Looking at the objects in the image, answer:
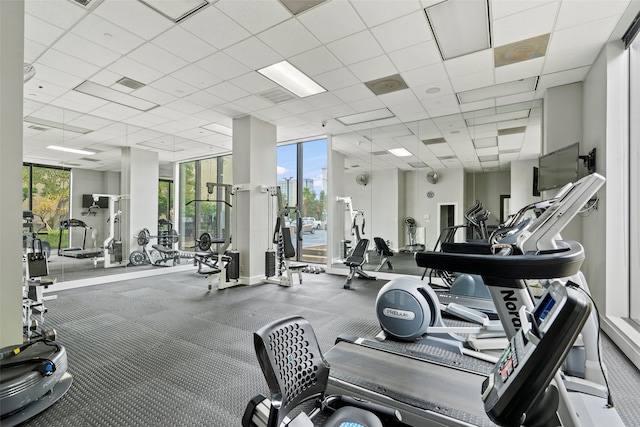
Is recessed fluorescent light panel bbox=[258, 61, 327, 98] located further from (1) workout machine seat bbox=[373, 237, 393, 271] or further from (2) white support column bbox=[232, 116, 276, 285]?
(1) workout machine seat bbox=[373, 237, 393, 271]

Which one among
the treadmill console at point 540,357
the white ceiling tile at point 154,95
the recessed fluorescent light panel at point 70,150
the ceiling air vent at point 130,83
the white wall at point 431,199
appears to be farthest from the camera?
the white wall at point 431,199

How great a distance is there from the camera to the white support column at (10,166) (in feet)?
6.64

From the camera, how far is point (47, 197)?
5152 mm

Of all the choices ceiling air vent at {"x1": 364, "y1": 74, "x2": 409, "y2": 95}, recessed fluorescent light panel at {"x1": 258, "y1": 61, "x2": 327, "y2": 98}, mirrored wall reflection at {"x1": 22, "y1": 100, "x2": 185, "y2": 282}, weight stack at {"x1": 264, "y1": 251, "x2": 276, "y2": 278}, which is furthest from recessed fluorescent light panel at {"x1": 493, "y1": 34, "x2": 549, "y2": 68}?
mirrored wall reflection at {"x1": 22, "y1": 100, "x2": 185, "y2": 282}

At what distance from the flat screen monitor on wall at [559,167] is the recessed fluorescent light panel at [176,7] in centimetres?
442

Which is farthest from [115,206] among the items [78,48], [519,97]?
[519,97]

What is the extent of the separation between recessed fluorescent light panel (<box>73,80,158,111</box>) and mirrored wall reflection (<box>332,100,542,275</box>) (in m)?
3.91

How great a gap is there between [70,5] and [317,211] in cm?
548

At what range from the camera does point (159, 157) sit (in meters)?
7.43

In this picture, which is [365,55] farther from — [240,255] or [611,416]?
[240,255]

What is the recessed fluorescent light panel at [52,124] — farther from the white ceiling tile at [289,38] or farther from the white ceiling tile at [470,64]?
the white ceiling tile at [470,64]

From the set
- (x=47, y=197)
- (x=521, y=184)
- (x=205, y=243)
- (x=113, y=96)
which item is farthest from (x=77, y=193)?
(x=521, y=184)

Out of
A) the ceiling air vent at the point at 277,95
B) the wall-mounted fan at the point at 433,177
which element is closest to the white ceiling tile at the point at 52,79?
the ceiling air vent at the point at 277,95

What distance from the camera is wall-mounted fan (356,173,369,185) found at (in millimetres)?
7246
